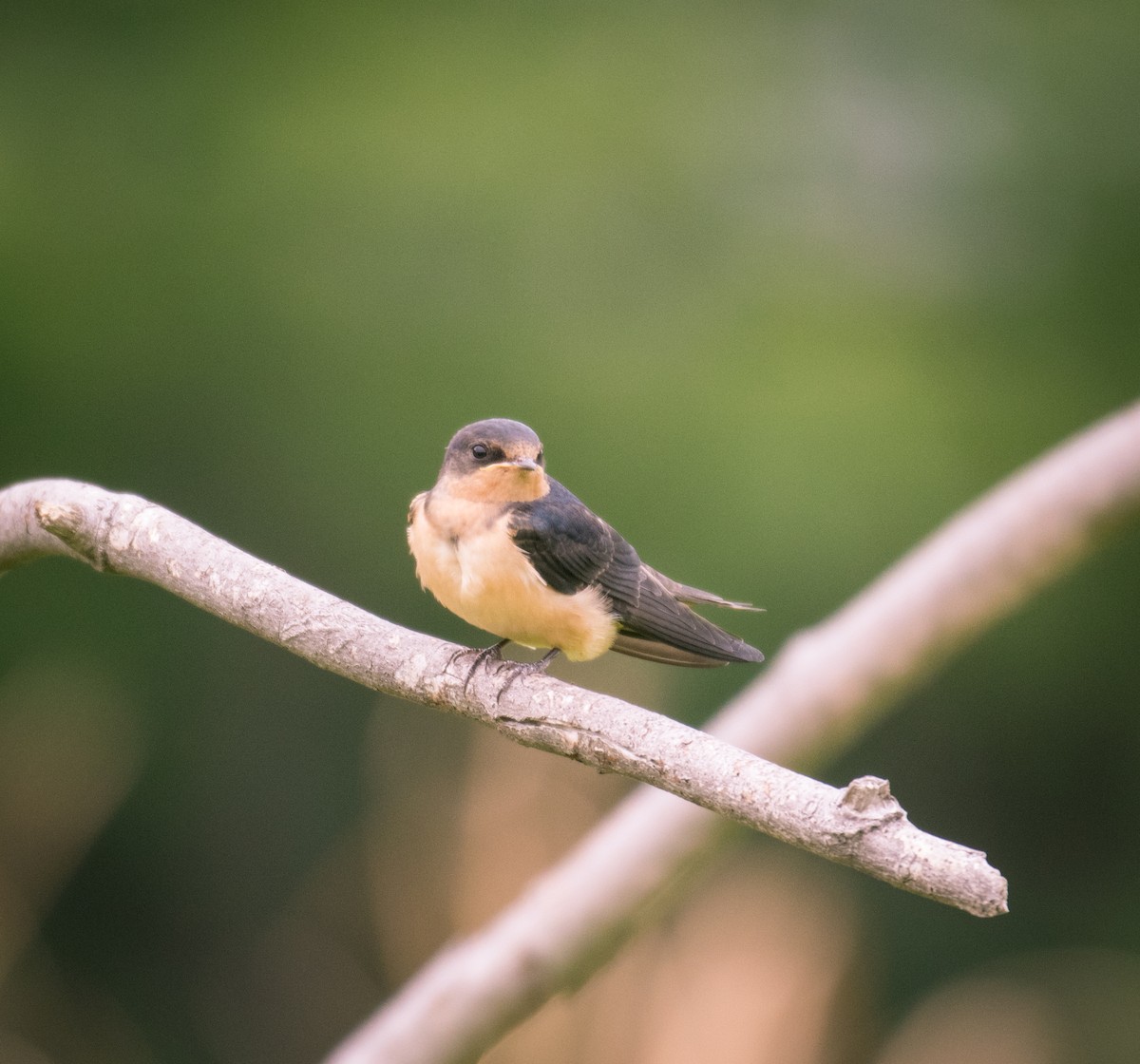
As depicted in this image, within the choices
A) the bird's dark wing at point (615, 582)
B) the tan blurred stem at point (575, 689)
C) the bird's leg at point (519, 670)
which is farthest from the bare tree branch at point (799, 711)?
the bird's leg at point (519, 670)

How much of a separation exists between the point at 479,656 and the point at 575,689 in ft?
0.72

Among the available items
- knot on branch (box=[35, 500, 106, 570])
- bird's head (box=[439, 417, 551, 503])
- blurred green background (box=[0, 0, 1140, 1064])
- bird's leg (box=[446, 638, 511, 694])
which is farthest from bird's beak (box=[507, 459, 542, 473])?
blurred green background (box=[0, 0, 1140, 1064])

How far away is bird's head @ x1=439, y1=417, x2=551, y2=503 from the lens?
1670 millimetres

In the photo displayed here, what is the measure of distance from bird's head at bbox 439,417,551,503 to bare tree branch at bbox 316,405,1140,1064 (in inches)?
23.4

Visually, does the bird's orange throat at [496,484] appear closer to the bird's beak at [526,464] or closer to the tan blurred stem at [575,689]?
the bird's beak at [526,464]

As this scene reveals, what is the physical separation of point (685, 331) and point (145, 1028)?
2.33 meters

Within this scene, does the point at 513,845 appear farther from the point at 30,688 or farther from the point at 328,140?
the point at 328,140

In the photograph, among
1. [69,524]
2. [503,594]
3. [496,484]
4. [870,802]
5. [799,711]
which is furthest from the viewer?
[799,711]

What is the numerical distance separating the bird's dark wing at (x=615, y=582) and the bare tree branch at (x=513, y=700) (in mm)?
319

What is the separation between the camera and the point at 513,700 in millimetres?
1312

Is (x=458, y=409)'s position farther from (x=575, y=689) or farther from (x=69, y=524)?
(x=575, y=689)

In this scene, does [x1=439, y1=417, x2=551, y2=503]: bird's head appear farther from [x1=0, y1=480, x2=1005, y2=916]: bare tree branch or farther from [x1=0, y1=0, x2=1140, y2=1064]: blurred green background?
[x1=0, y1=0, x2=1140, y2=1064]: blurred green background

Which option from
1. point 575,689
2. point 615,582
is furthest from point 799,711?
point 575,689

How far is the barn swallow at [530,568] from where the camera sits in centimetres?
159
